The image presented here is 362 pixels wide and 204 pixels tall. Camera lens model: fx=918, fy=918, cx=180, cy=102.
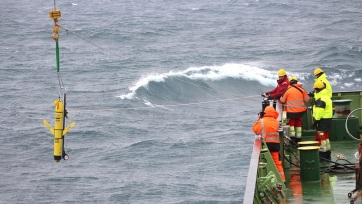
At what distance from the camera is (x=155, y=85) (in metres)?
68.2

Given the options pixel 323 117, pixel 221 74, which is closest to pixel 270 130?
pixel 323 117

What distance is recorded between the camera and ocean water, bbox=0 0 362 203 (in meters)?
44.6

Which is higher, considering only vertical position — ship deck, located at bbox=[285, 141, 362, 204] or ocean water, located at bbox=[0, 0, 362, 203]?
ship deck, located at bbox=[285, 141, 362, 204]

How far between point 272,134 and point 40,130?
4239cm

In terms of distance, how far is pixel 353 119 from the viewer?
19719 millimetres

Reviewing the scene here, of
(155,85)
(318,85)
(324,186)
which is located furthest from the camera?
(155,85)

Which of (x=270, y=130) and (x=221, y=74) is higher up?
(x=270, y=130)

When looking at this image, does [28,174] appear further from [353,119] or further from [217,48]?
[217,48]

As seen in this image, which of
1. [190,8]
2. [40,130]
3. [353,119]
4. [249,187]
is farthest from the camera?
[190,8]

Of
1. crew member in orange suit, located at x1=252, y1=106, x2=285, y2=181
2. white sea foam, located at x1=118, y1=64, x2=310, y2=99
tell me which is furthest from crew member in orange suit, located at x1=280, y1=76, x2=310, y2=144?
white sea foam, located at x1=118, y1=64, x2=310, y2=99

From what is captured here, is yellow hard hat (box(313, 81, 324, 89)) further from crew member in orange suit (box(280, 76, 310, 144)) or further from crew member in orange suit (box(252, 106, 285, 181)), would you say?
crew member in orange suit (box(252, 106, 285, 181))

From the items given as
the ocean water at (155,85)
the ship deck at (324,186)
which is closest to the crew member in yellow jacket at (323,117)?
the ship deck at (324,186)

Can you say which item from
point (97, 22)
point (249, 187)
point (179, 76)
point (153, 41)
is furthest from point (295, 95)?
point (97, 22)

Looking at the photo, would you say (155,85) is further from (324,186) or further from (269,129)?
(324,186)
